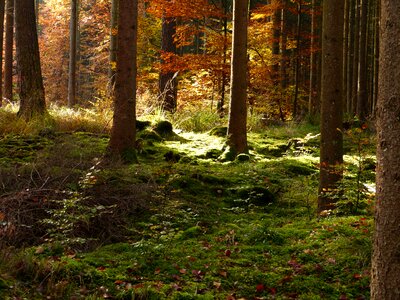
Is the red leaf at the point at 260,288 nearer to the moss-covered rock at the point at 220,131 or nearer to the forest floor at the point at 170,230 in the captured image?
the forest floor at the point at 170,230

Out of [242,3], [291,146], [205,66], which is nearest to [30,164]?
[242,3]

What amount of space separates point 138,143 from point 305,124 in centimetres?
729

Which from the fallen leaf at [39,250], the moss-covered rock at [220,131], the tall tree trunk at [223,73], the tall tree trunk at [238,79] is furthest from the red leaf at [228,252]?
the tall tree trunk at [223,73]

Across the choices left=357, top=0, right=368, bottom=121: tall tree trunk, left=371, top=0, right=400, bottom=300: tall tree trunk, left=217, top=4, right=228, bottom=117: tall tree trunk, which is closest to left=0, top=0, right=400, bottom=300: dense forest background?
left=371, top=0, right=400, bottom=300: tall tree trunk

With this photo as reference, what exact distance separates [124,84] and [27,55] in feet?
14.8

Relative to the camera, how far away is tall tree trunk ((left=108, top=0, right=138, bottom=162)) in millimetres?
8273

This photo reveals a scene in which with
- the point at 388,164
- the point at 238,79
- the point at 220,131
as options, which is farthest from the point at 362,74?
the point at 388,164

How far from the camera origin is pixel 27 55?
37.6 feet

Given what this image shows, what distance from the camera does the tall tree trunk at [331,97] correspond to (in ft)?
18.8

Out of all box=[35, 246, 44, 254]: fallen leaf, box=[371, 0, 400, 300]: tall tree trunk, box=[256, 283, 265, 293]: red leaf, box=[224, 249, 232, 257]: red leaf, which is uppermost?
box=[371, 0, 400, 300]: tall tree trunk

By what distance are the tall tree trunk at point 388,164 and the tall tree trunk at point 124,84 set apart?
5.96 meters

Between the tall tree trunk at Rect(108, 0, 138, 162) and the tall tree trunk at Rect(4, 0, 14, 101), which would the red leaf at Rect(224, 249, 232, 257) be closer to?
the tall tree trunk at Rect(108, 0, 138, 162)

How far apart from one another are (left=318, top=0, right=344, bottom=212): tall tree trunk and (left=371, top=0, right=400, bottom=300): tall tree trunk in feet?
9.29

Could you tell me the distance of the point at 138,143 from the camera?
9.36 meters
